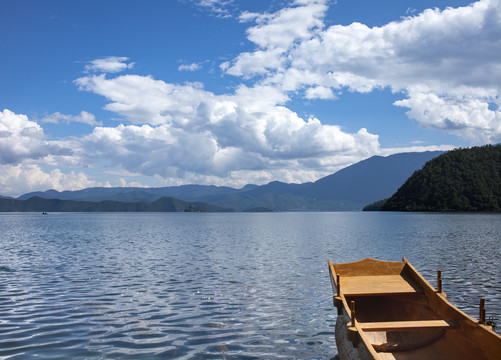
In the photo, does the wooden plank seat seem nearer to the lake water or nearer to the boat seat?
the lake water

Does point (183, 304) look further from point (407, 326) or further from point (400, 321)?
point (407, 326)

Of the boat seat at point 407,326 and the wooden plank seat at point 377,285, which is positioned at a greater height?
the wooden plank seat at point 377,285

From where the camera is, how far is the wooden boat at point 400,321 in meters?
11.6

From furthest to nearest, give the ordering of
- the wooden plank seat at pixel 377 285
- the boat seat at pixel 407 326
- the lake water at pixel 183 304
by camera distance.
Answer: the wooden plank seat at pixel 377 285 < the lake water at pixel 183 304 < the boat seat at pixel 407 326

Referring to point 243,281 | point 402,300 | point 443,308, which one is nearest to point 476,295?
point 402,300

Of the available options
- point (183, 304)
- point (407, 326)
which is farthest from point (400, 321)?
point (183, 304)

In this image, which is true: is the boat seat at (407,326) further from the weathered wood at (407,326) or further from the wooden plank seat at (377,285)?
the wooden plank seat at (377,285)

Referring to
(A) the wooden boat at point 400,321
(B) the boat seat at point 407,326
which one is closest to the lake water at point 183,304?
(A) the wooden boat at point 400,321

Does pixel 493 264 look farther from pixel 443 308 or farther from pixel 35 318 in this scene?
pixel 35 318

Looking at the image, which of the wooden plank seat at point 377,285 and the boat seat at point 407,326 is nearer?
the boat seat at point 407,326

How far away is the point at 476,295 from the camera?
79.4 ft

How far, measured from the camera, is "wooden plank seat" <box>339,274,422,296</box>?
55.1 feet

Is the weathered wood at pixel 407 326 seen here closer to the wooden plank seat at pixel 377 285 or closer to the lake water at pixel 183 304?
the lake water at pixel 183 304

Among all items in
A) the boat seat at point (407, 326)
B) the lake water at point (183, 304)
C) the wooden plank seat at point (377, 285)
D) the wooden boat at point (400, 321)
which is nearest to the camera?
the wooden boat at point (400, 321)
